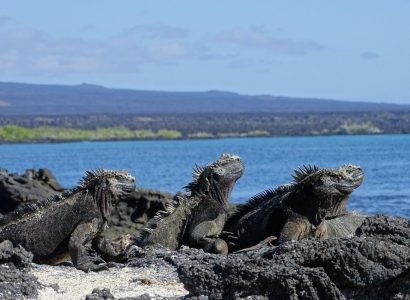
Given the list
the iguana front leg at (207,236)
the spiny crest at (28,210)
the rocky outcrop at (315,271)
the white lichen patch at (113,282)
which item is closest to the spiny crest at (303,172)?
the iguana front leg at (207,236)

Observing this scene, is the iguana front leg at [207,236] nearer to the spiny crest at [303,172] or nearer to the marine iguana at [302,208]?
the marine iguana at [302,208]

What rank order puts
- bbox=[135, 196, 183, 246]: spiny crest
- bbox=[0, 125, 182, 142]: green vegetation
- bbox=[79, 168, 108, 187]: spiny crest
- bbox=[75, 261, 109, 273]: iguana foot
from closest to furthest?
bbox=[75, 261, 109, 273]: iguana foot
bbox=[79, 168, 108, 187]: spiny crest
bbox=[135, 196, 183, 246]: spiny crest
bbox=[0, 125, 182, 142]: green vegetation

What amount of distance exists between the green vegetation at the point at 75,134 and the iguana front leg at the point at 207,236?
109 metres

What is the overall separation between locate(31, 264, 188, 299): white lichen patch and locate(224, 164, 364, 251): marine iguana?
6.68 ft

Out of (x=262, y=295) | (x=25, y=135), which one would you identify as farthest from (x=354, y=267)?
(x=25, y=135)

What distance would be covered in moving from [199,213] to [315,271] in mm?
4184

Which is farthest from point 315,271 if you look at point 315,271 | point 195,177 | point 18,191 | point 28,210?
point 18,191

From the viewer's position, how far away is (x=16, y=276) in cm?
1044

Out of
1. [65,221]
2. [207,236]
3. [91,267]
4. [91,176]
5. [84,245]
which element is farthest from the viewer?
[207,236]

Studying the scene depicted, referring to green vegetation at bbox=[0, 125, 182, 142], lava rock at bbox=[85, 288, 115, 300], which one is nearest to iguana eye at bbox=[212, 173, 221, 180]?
lava rock at bbox=[85, 288, 115, 300]

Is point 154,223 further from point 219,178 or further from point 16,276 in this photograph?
point 16,276

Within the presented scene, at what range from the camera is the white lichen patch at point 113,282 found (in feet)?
34.2

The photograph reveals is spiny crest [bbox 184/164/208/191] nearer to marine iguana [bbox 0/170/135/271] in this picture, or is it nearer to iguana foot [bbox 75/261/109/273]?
marine iguana [bbox 0/170/135/271]

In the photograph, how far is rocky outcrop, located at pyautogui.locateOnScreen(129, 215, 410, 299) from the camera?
9.63 metres
